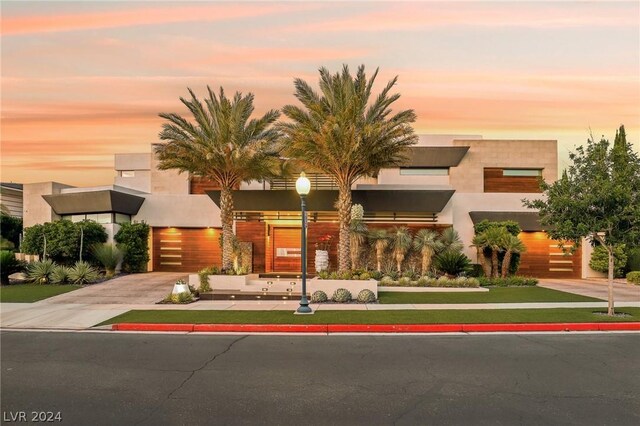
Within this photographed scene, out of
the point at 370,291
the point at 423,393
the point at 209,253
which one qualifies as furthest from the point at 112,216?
the point at 423,393

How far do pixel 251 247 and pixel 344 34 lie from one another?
40.3ft

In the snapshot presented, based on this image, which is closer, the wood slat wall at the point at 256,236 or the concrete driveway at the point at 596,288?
the concrete driveway at the point at 596,288

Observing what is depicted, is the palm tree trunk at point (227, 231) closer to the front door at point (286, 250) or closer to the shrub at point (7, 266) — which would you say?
the front door at point (286, 250)

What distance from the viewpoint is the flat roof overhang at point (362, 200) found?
2269 centimetres

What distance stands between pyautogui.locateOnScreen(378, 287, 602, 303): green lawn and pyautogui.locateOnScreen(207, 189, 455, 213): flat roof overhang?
5731mm

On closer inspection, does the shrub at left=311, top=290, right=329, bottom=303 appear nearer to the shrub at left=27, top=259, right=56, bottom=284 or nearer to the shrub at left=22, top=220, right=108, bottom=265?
the shrub at left=22, top=220, right=108, bottom=265

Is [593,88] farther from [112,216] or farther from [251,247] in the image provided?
[112,216]

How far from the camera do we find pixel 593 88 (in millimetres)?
20391

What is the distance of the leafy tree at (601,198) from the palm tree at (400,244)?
805 cm

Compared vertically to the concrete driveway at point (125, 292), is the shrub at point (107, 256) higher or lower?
higher

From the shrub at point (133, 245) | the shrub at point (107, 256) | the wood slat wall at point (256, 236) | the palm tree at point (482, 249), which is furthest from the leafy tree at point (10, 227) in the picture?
the palm tree at point (482, 249)

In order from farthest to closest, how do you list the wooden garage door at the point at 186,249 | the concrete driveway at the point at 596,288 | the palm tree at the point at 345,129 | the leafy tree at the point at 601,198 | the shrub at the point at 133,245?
the wooden garage door at the point at 186,249, the shrub at the point at 133,245, the palm tree at the point at 345,129, the concrete driveway at the point at 596,288, the leafy tree at the point at 601,198

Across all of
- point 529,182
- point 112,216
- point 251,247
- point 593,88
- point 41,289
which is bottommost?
point 41,289

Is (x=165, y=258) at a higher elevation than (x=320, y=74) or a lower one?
lower
